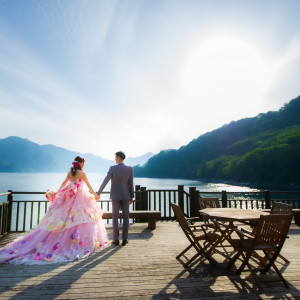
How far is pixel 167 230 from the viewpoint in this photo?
250 inches

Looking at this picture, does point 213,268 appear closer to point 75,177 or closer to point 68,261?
point 68,261

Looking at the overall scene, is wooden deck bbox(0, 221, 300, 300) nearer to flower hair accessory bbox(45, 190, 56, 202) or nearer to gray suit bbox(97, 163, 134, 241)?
gray suit bbox(97, 163, 134, 241)

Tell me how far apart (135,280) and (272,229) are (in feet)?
6.81

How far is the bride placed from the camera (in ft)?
12.7

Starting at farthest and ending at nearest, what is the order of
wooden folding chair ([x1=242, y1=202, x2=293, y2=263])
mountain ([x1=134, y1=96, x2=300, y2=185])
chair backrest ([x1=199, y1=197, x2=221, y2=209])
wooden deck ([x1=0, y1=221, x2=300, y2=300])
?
mountain ([x1=134, y1=96, x2=300, y2=185]) → chair backrest ([x1=199, y1=197, x2=221, y2=209]) → wooden folding chair ([x1=242, y1=202, x2=293, y2=263]) → wooden deck ([x1=0, y1=221, x2=300, y2=300])

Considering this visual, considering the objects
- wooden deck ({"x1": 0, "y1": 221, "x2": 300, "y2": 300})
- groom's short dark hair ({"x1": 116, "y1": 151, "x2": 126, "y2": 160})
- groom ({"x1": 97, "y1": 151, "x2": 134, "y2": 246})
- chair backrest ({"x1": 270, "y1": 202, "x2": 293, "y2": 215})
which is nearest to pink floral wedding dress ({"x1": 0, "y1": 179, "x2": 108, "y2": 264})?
wooden deck ({"x1": 0, "y1": 221, "x2": 300, "y2": 300})

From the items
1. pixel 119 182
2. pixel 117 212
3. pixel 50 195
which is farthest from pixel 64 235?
pixel 119 182

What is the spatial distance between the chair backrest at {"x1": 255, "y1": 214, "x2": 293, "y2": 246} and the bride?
9.90 feet

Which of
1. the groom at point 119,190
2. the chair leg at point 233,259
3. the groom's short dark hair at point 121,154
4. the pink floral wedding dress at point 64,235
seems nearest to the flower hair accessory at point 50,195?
the pink floral wedding dress at point 64,235

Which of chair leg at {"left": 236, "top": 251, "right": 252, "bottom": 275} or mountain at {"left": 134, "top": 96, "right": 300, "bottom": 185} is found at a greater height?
mountain at {"left": 134, "top": 96, "right": 300, "bottom": 185}

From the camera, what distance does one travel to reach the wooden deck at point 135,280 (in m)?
2.66

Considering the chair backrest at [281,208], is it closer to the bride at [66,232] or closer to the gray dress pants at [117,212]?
the gray dress pants at [117,212]

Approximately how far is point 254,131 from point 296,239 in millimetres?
110554

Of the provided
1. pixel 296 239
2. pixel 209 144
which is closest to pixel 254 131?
pixel 209 144
